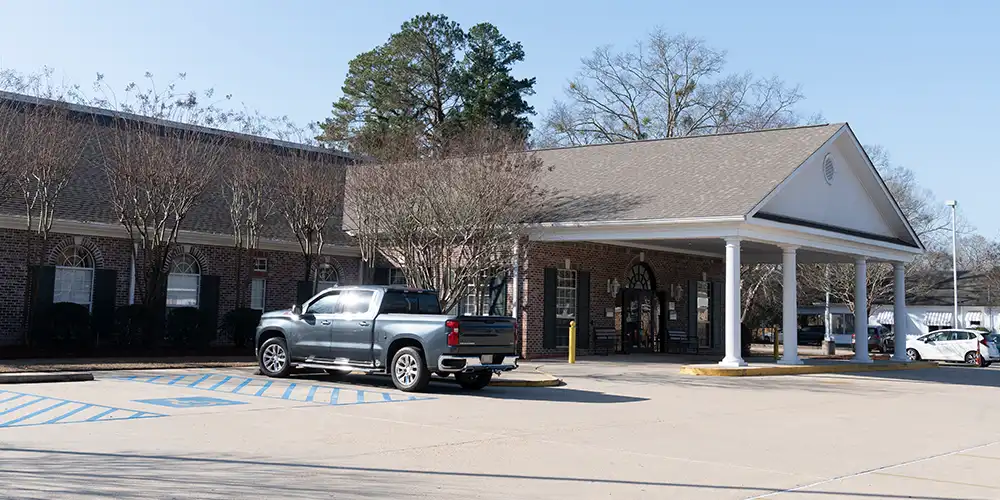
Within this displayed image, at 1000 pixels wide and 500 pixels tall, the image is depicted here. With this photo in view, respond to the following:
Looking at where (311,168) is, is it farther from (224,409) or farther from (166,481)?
(166,481)

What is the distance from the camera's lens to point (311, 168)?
26906 millimetres

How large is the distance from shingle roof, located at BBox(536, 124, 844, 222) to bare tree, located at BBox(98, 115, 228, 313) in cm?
929

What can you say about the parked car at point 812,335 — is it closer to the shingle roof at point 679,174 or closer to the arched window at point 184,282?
the shingle roof at point 679,174

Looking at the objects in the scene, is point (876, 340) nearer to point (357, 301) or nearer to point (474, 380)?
point (474, 380)

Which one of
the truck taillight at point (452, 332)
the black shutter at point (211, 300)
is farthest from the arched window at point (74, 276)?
the truck taillight at point (452, 332)

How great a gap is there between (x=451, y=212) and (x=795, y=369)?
965 centimetres

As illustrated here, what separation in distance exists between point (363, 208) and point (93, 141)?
331 inches

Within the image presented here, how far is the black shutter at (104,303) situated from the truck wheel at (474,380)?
438 inches

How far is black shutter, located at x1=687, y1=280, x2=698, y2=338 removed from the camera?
108 ft

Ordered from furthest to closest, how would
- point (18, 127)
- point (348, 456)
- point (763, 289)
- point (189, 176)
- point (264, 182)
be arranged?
point (763, 289), point (264, 182), point (189, 176), point (18, 127), point (348, 456)

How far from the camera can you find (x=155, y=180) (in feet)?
78.6

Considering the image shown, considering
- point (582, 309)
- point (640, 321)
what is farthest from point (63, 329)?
point (640, 321)

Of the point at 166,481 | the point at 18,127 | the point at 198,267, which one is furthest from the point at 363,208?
the point at 166,481

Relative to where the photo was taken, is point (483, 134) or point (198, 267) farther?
point (198, 267)
